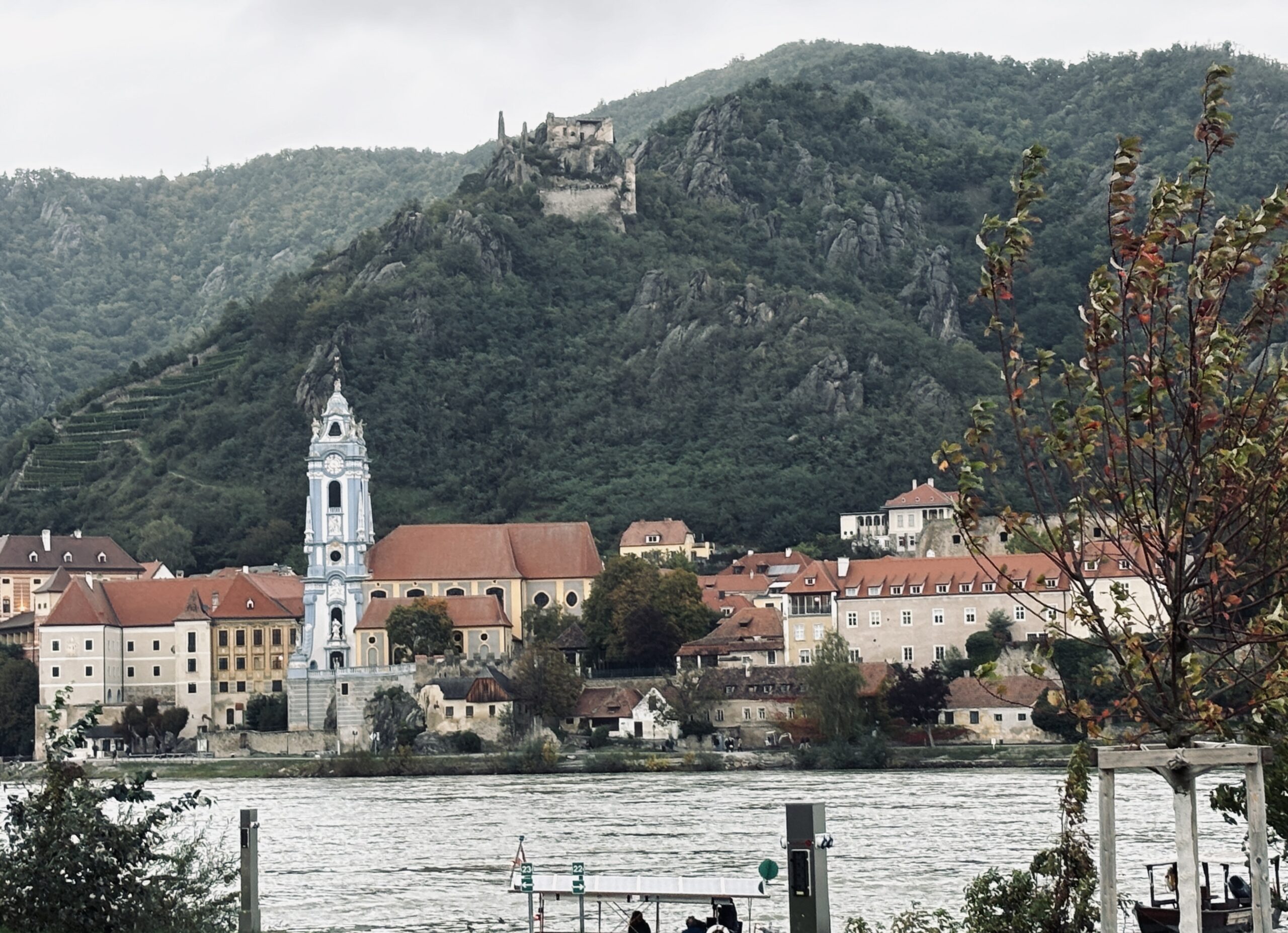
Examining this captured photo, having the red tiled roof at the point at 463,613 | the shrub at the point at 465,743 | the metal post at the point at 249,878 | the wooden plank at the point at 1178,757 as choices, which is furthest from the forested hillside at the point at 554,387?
the wooden plank at the point at 1178,757

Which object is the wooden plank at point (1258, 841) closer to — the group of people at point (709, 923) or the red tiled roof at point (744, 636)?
the group of people at point (709, 923)

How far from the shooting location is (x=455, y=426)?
16812cm

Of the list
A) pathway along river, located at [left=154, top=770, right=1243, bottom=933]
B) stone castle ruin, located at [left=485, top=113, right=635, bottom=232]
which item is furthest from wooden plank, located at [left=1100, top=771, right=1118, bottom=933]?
stone castle ruin, located at [left=485, top=113, right=635, bottom=232]

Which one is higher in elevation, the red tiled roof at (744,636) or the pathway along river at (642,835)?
the red tiled roof at (744,636)

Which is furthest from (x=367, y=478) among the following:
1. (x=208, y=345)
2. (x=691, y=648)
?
(x=208, y=345)

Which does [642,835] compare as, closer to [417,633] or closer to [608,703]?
[608,703]

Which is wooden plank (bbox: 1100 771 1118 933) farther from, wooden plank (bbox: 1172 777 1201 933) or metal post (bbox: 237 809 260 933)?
metal post (bbox: 237 809 260 933)

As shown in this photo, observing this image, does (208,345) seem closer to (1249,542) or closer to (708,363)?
(708,363)

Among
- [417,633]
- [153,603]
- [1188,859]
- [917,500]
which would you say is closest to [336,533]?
[417,633]

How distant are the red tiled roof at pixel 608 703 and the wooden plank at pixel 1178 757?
88198 mm

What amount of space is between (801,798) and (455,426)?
321 feet

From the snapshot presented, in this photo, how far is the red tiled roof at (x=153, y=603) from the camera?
121062mm

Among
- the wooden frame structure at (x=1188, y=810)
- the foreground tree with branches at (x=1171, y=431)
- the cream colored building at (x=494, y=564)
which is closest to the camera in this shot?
the foreground tree with branches at (x=1171, y=431)

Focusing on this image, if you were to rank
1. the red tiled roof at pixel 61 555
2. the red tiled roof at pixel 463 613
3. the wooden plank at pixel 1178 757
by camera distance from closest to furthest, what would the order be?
the wooden plank at pixel 1178 757 < the red tiled roof at pixel 463 613 < the red tiled roof at pixel 61 555
